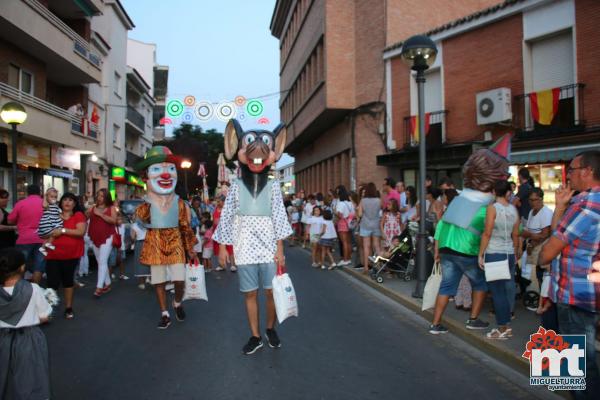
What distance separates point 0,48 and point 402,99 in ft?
45.4

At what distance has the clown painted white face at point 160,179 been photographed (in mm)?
6617

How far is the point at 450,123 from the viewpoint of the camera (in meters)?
16.6

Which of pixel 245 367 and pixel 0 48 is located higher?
pixel 0 48

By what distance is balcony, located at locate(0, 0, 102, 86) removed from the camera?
52.8 feet

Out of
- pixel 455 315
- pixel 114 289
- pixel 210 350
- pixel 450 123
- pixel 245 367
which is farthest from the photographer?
pixel 450 123

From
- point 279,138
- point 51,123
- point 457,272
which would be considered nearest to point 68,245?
point 279,138

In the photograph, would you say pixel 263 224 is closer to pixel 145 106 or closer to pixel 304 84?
pixel 304 84

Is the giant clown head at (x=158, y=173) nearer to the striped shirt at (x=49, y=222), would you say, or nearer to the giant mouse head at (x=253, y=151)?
the giant mouse head at (x=253, y=151)

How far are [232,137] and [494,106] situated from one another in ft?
35.7

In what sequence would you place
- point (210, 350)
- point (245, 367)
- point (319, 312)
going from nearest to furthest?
point (245, 367) → point (210, 350) → point (319, 312)

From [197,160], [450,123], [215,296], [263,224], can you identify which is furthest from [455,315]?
[197,160]

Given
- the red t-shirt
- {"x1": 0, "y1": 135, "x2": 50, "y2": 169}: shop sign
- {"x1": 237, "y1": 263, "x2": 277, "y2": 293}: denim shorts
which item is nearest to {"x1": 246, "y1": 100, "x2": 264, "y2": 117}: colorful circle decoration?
{"x1": 0, "y1": 135, "x2": 50, "y2": 169}: shop sign

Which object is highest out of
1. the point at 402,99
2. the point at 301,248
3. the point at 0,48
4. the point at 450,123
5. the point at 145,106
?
the point at 145,106

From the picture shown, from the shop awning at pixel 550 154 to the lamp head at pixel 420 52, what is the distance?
575 cm
